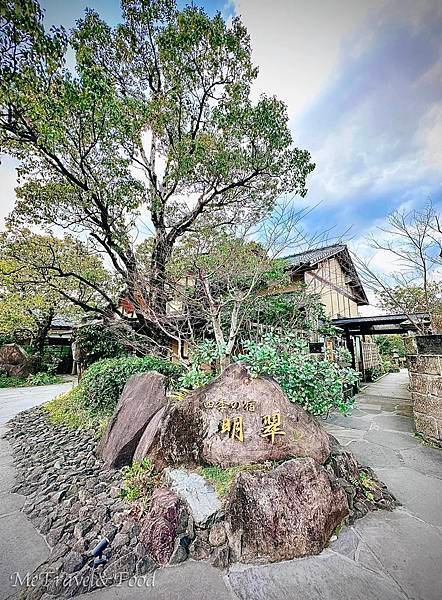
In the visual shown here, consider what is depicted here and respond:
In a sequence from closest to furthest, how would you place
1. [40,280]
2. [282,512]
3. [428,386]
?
[282,512]
[428,386]
[40,280]

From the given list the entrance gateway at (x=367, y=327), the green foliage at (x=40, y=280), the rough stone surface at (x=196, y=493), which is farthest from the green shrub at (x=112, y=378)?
the entrance gateway at (x=367, y=327)

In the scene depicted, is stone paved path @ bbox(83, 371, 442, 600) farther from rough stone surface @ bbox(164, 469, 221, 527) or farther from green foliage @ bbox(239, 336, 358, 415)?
green foliage @ bbox(239, 336, 358, 415)

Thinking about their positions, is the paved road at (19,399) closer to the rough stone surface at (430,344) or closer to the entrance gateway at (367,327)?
the rough stone surface at (430,344)

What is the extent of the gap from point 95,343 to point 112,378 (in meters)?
6.69

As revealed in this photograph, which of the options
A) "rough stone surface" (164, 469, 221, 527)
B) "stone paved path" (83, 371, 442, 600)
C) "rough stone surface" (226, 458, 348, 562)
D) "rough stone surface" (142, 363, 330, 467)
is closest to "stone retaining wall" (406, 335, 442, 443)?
"stone paved path" (83, 371, 442, 600)

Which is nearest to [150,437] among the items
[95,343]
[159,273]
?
[159,273]

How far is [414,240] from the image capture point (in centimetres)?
693

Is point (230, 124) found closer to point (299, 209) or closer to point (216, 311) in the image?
point (299, 209)

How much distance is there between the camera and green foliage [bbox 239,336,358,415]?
3434mm

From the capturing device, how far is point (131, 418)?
405 cm

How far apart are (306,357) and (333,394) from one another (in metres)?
0.62

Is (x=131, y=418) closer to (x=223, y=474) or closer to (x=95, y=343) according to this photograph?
(x=223, y=474)

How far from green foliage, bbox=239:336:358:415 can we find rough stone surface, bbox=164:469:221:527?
129cm

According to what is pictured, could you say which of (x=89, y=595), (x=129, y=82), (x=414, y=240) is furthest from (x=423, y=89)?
(x=89, y=595)
